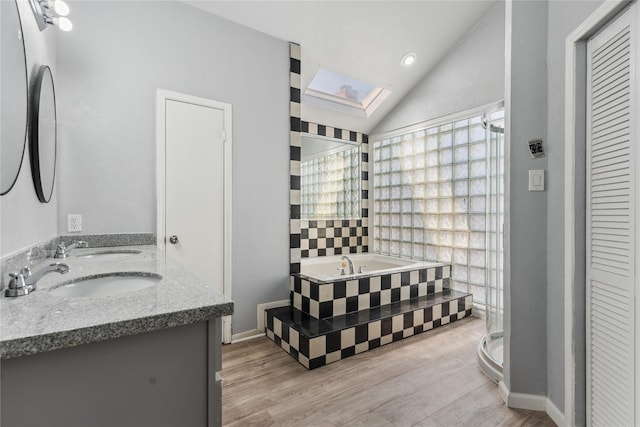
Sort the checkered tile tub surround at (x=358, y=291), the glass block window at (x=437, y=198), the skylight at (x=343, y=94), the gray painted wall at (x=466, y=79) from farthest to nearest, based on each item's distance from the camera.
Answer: the skylight at (x=343, y=94) < the glass block window at (x=437, y=198) < the gray painted wall at (x=466, y=79) < the checkered tile tub surround at (x=358, y=291)

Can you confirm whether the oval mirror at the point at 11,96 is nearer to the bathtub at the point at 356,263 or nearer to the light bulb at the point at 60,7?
the light bulb at the point at 60,7

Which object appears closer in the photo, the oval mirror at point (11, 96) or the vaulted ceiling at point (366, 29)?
the oval mirror at point (11, 96)

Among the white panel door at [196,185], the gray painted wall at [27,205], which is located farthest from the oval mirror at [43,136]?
the white panel door at [196,185]

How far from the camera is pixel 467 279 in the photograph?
308 cm

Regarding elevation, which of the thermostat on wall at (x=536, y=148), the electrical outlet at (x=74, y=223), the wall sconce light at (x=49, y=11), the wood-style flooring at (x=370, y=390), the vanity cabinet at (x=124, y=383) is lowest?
the wood-style flooring at (x=370, y=390)

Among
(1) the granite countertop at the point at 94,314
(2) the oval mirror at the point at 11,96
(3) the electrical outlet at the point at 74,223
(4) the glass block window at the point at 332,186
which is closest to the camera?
(1) the granite countertop at the point at 94,314

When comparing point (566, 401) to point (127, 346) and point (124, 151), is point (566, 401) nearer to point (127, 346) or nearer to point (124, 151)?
point (127, 346)

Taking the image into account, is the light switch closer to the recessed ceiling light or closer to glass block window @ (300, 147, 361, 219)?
the recessed ceiling light

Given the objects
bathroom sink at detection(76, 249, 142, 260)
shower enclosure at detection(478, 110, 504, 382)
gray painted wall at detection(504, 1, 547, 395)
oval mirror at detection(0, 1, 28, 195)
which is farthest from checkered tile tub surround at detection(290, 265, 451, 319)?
oval mirror at detection(0, 1, 28, 195)

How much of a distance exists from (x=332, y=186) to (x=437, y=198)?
1.26 metres

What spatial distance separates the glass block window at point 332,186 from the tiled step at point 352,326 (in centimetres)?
144

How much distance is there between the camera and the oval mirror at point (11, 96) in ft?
3.11

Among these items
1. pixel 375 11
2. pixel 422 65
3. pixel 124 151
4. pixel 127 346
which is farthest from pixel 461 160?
pixel 127 346

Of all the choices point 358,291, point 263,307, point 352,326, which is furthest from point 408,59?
point 263,307
